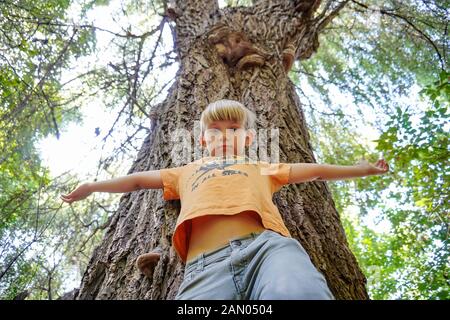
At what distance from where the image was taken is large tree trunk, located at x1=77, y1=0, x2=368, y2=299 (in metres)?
1.56

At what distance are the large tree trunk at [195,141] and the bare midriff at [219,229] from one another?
0.19m

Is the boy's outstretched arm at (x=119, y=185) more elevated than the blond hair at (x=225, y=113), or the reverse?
the blond hair at (x=225, y=113)

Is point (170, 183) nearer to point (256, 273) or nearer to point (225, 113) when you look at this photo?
point (225, 113)

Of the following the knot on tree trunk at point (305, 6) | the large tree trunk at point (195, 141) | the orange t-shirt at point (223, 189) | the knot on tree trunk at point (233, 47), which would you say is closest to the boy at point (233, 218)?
the orange t-shirt at point (223, 189)

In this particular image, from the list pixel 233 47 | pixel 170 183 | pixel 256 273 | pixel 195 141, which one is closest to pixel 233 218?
pixel 256 273

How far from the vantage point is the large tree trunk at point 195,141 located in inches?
61.4

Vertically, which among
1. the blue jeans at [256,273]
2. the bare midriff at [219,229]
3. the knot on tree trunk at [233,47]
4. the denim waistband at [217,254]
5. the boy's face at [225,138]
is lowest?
the blue jeans at [256,273]

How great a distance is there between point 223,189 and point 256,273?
1.31ft

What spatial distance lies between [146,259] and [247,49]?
1719 millimetres

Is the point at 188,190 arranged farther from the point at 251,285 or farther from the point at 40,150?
the point at 40,150

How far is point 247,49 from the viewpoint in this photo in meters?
2.65

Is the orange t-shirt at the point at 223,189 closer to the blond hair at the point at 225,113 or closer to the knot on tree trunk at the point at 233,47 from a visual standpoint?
the blond hair at the point at 225,113

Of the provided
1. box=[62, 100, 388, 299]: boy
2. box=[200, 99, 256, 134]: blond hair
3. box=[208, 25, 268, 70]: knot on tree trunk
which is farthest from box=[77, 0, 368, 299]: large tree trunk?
box=[200, 99, 256, 134]: blond hair

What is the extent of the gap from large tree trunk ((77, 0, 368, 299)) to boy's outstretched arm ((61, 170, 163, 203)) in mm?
179
